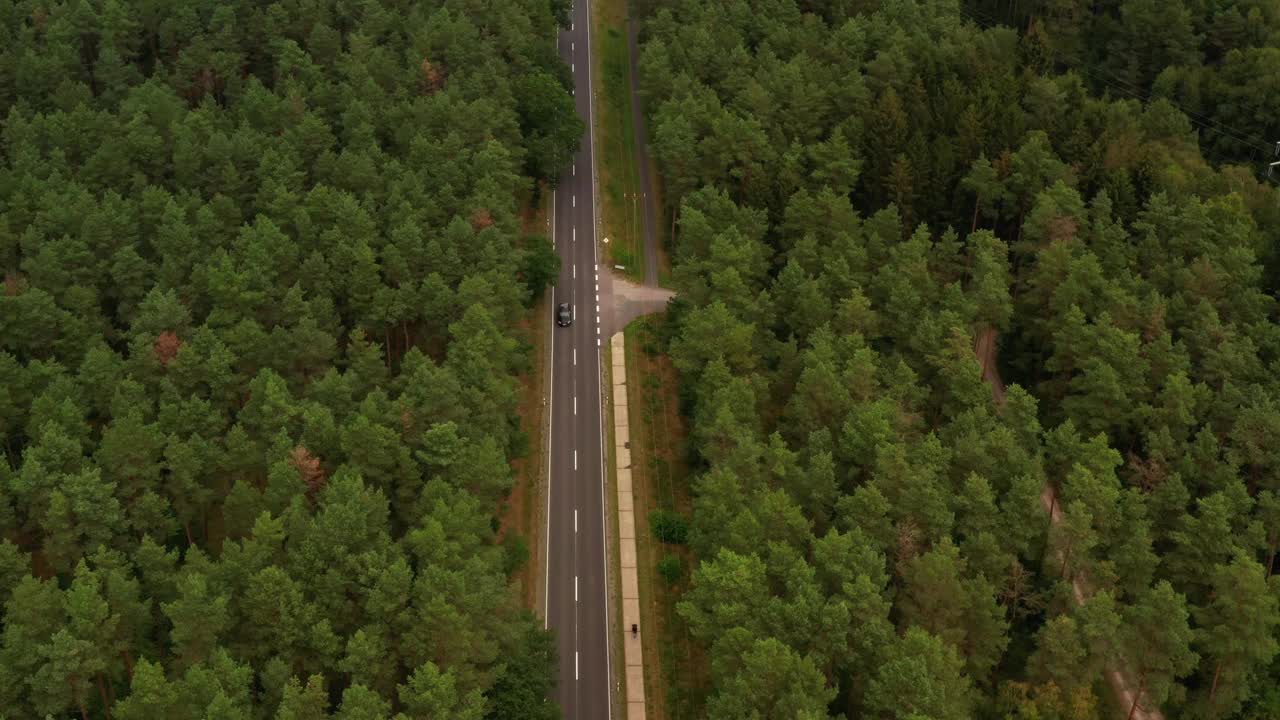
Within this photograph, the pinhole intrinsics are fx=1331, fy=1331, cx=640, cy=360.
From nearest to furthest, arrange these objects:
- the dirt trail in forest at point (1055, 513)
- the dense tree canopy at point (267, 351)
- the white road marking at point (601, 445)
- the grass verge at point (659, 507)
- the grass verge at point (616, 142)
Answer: the dense tree canopy at point (267, 351) → the dirt trail in forest at point (1055, 513) → the grass verge at point (659, 507) → the white road marking at point (601, 445) → the grass verge at point (616, 142)

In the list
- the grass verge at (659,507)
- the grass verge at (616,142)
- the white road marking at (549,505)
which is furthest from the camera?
the grass verge at (616,142)

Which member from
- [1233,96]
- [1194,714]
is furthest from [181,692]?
[1233,96]

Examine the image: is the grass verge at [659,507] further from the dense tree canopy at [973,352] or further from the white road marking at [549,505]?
the white road marking at [549,505]

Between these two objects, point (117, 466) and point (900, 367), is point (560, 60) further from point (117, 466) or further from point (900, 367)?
point (117, 466)

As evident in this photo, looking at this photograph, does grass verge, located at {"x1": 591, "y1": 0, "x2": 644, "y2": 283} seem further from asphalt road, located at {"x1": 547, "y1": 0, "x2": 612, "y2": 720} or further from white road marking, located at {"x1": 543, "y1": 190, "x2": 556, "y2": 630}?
white road marking, located at {"x1": 543, "y1": 190, "x2": 556, "y2": 630}

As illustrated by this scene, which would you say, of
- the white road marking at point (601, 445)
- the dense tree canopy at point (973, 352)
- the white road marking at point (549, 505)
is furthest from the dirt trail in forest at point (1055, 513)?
the white road marking at point (549, 505)

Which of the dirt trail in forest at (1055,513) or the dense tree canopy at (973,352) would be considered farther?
the dirt trail in forest at (1055,513)

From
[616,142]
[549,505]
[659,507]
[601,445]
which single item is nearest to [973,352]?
[659,507]
